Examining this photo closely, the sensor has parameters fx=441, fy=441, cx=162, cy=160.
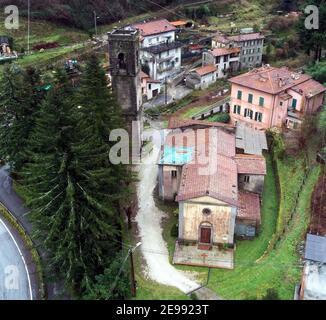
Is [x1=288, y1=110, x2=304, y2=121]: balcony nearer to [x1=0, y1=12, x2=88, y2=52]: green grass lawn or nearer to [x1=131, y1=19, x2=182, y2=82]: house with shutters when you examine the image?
[x1=131, y1=19, x2=182, y2=82]: house with shutters

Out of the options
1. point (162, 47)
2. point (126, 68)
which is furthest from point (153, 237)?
point (162, 47)

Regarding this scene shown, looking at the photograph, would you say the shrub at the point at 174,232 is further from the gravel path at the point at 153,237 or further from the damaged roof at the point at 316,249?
the damaged roof at the point at 316,249

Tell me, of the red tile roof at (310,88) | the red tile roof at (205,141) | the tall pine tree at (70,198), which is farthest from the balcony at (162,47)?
the tall pine tree at (70,198)

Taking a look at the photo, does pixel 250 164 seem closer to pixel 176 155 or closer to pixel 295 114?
pixel 176 155
